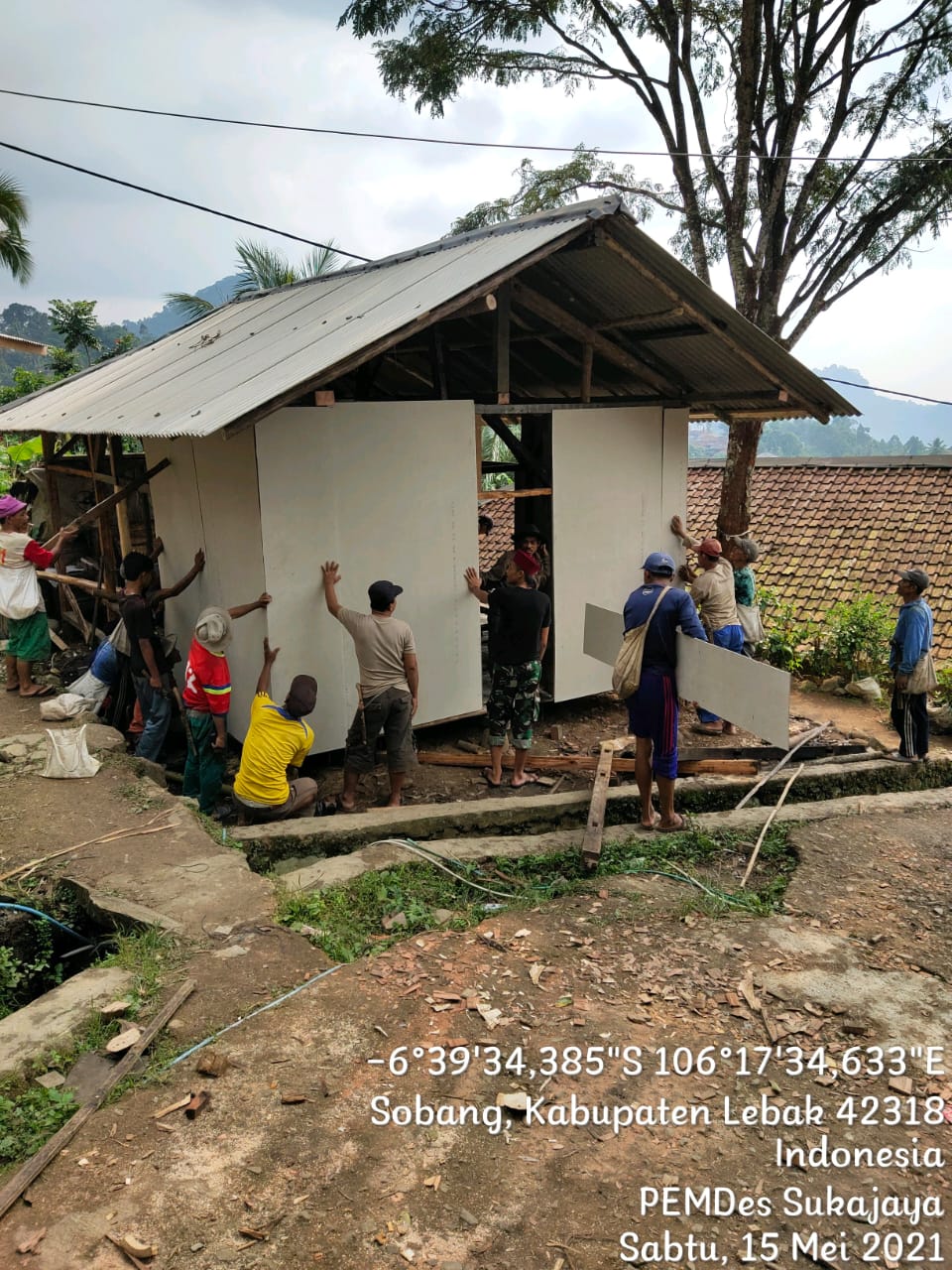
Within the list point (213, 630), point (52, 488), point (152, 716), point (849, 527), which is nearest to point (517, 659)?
point (213, 630)

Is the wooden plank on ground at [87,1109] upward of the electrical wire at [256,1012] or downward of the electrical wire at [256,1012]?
upward

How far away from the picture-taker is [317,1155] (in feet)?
9.11

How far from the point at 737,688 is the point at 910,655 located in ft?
8.36

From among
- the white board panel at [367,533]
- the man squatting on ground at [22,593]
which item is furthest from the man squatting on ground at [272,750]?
the man squatting on ground at [22,593]

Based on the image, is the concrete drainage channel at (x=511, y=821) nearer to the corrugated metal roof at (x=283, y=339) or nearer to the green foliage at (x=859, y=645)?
the corrugated metal roof at (x=283, y=339)

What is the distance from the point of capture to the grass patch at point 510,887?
14.0ft

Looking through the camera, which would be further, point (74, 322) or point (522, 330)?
point (74, 322)

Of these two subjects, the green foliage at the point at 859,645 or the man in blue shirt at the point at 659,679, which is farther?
the green foliage at the point at 859,645

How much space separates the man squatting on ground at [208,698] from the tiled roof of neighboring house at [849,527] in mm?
8112

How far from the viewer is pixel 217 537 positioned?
6875 mm

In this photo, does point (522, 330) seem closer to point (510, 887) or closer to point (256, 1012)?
point (510, 887)

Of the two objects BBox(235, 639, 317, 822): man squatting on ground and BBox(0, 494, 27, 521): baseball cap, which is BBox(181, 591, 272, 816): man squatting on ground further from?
BBox(0, 494, 27, 521): baseball cap

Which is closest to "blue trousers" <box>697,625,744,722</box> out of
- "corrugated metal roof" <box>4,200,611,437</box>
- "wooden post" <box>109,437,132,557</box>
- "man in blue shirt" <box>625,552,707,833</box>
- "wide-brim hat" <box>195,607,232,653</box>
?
"man in blue shirt" <box>625,552,707,833</box>

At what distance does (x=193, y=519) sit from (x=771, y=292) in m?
9.62
